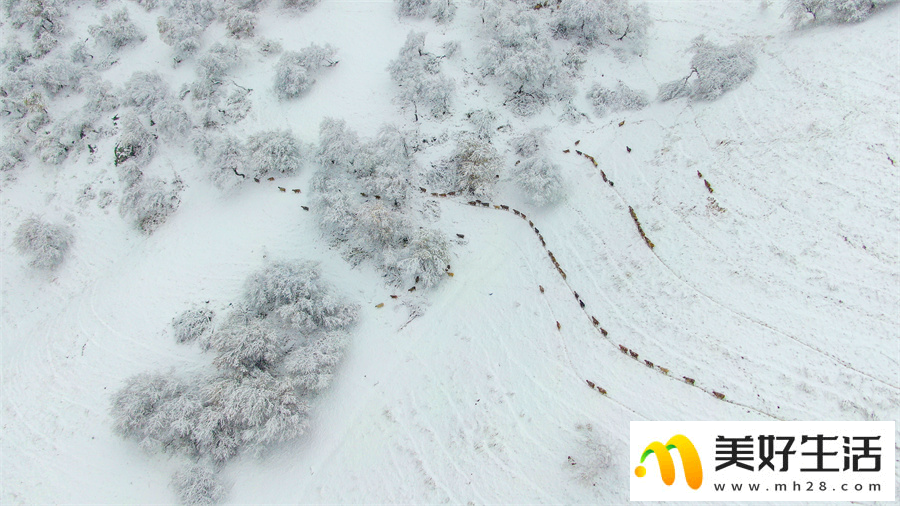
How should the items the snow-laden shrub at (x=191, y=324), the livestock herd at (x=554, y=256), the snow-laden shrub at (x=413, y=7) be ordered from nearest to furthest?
1. the livestock herd at (x=554, y=256)
2. the snow-laden shrub at (x=191, y=324)
3. the snow-laden shrub at (x=413, y=7)

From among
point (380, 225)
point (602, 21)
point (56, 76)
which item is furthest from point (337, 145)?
point (56, 76)

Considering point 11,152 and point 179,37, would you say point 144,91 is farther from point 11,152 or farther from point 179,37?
point 11,152

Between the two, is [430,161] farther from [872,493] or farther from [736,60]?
[872,493]

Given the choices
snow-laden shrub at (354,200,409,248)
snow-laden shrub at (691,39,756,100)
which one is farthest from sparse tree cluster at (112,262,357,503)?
snow-laden shrub at (691,39,756,100)

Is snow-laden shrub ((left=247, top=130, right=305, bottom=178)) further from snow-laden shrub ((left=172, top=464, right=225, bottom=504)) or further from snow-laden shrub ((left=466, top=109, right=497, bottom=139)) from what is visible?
snow-laden shrub ((left=172, top=464, right=225, bottom=504))

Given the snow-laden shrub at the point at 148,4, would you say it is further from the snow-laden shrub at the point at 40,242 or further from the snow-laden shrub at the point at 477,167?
the snow-laden shrub at the point at 477,167

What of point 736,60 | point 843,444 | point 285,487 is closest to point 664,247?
point 843,444

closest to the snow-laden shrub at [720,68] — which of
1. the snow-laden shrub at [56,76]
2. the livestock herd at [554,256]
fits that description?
the livestock herd at [554,256]
